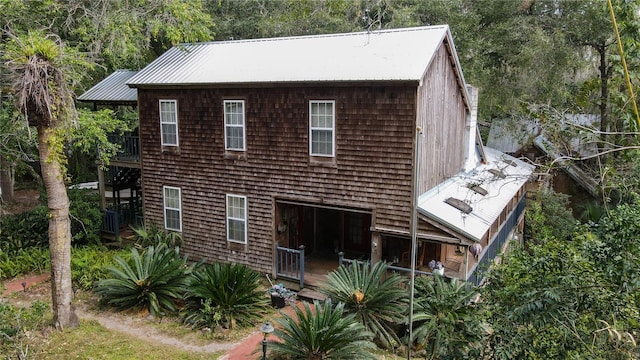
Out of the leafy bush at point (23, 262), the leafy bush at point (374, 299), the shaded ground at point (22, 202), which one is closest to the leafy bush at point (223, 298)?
the leafy bush at point (374, 299)

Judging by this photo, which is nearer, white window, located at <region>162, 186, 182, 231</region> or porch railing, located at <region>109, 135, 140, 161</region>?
white window, located at <region>162, 186, 182, 231</region>

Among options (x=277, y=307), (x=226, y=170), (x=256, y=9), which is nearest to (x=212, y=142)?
(x=226, y=170)

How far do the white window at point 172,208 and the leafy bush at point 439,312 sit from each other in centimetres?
781

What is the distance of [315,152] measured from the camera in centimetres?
1175

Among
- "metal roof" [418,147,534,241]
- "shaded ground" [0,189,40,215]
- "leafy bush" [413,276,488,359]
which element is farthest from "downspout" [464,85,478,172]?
"shaded ground" [0,189,40,215]

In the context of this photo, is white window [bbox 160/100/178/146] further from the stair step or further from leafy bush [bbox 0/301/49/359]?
leafy bush [bbox 0/301/49/359]

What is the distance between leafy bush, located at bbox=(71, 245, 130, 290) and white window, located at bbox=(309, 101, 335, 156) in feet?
19.3

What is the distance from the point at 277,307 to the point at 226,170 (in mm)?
4250

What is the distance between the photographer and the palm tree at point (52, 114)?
793cm

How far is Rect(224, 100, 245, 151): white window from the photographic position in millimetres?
Result: 12586

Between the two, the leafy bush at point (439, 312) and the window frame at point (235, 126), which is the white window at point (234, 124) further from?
the leafy bush at point (439, 312)

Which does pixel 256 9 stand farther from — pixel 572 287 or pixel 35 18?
pixel 572 287

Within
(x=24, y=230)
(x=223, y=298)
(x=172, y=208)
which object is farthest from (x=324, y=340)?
(x=24, y=230)

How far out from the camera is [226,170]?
13055mm
